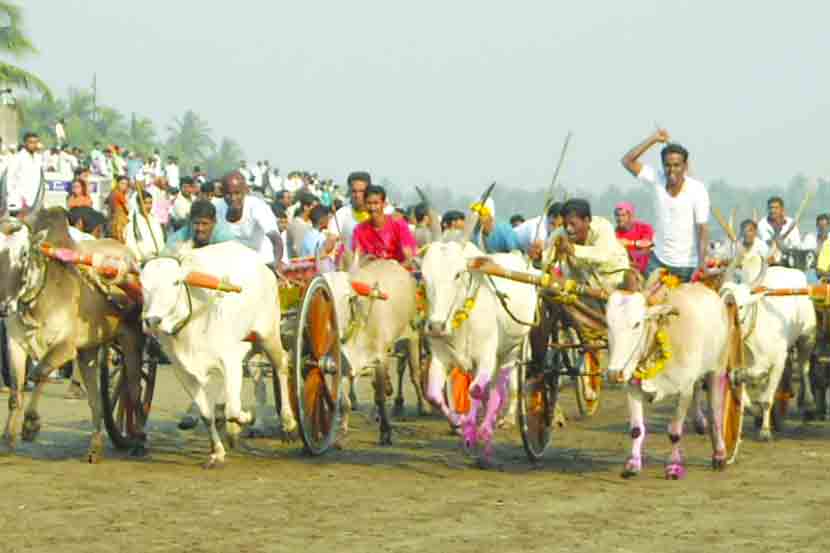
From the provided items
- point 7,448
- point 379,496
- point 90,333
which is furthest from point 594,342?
point 7,448

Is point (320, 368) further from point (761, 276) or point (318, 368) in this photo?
point (761, 276)

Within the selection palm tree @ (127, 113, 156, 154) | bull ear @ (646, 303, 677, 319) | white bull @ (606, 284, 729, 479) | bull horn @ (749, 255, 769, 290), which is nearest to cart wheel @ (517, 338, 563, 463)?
white bull @ (606, 284, 729, 479)

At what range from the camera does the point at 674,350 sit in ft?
37.2

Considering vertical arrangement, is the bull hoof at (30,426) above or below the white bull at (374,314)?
below

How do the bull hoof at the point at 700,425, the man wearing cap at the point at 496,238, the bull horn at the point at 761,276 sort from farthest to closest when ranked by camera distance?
the man wearing cap at the point at 496,238
the bull hoof at the point at 700,425
the bull horn at the point at 761,276

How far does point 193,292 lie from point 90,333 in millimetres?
999

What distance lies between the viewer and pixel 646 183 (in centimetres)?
1240

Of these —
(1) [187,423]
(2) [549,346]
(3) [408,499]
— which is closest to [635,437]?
(2) [549,346]

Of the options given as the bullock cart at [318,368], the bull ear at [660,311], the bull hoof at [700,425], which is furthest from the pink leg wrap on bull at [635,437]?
the bull hoof at [700,425]

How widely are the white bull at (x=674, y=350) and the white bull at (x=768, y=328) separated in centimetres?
181

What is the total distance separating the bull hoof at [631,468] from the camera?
11.2 meters

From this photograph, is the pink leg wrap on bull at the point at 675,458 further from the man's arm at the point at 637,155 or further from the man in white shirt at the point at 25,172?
the man in white shirt at the point at 25,172

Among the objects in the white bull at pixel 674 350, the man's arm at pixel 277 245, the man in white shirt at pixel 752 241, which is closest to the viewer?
the white bull at pixel 674 350

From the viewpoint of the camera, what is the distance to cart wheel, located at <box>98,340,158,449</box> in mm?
12555
